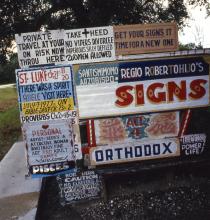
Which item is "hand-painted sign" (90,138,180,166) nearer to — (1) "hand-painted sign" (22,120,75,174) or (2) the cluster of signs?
(2) the cluster of signs

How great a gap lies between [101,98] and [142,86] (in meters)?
0.62

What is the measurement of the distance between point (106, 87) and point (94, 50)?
0.55 m

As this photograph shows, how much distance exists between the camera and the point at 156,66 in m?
5.61

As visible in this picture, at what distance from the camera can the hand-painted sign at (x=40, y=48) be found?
5.39 metres

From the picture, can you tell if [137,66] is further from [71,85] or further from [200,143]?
[200,143]

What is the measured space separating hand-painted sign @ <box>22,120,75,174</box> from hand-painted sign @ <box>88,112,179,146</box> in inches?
14.3

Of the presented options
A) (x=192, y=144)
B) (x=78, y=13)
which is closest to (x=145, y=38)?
(x=192, y=144)

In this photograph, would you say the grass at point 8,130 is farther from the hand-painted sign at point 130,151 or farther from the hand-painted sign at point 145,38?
the hand-painted sign at point 145,38

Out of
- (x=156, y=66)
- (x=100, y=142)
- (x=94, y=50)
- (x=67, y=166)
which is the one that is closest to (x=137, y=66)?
(x=156, y=66)

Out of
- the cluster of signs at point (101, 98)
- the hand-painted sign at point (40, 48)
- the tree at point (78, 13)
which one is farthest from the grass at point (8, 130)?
the hand-painted sign at point (40, 48)

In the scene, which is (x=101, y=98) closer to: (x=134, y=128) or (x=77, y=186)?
(x=134, y=128)

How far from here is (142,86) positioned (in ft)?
18.6

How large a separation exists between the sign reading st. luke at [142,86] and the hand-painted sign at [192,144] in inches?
19.1

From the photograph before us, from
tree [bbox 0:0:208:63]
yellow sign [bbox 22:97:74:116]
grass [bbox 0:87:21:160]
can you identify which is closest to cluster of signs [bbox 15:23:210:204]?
yellow sign [bbox 22:97:74:116]
